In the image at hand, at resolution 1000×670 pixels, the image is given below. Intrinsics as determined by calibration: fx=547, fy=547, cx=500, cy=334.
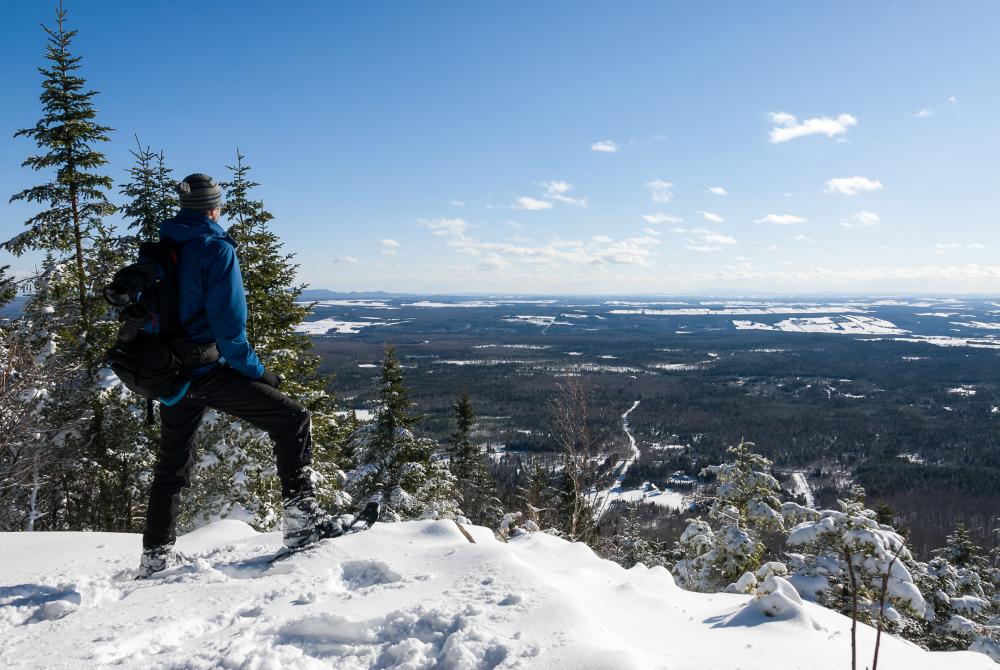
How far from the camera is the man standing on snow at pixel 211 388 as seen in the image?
10.2 ft

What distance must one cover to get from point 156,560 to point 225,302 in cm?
168

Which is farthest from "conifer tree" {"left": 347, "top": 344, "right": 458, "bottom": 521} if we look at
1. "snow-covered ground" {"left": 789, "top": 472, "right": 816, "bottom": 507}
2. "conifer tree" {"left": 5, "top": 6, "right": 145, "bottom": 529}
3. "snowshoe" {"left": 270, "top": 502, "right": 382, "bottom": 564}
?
"snow-covered ground" {"left": 789, "top": 472, "right": 816, "bottom": 507}

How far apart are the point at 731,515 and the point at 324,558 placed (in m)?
6.84

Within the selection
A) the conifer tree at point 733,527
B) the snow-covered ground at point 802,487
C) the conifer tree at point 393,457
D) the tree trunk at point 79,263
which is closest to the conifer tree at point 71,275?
the tree trunk at point 79,263

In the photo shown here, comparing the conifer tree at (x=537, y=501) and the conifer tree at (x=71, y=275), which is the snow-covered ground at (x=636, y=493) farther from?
the conifer tree at (x=71, y=275)

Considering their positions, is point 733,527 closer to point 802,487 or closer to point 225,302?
point 225,302

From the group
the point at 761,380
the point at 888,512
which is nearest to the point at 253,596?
the point at 888,512

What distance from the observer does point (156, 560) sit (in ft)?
11.0

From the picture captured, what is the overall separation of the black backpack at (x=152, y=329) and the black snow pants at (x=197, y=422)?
0.53 ft

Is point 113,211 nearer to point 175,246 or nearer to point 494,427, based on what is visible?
point 175,246

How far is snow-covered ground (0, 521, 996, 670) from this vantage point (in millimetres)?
2305

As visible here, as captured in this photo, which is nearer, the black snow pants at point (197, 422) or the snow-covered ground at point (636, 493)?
the black snow pants at point (197, 422)

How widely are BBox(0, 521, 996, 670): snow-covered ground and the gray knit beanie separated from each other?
2192 mm

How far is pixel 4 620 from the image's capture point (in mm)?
2727
